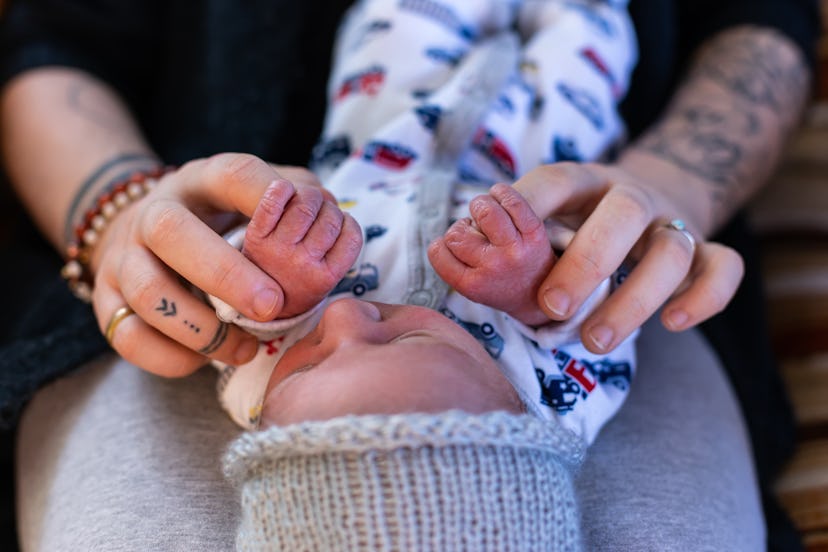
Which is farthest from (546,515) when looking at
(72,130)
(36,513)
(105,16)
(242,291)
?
(105,16)

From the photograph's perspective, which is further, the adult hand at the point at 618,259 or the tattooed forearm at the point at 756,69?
the tattooed forearm at the point at 756,69

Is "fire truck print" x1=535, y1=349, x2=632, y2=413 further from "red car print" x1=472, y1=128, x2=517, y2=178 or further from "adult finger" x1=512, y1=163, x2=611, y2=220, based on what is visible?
"red car print" x1=472, y1=128, x2=517, y2=178

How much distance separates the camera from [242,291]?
524mm

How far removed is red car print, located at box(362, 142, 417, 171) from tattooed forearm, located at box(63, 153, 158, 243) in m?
0.26

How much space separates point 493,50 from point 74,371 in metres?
0.57

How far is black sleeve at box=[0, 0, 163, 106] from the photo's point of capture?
949 millimetres

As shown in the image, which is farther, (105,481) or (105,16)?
(105,16)

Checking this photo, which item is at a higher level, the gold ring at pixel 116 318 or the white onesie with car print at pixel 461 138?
the white onesie with car print at pixel 461 138

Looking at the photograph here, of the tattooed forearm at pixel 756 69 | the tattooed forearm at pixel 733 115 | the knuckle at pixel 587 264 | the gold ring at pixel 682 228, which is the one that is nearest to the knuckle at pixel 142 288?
the knuckle at pixel 587 264

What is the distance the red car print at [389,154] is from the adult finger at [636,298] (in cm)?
28

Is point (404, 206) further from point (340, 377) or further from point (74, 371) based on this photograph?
point (74, 371)

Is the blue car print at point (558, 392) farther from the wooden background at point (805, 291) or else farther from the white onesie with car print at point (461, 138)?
the wooden background at point (805, 291)

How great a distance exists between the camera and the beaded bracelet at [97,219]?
29.6 inches

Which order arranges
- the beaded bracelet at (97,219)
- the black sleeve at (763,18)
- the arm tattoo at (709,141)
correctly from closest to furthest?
the beaded bracelet at (97,219), the arm tattoo at (709,141), the black sleeve at (763,18)
